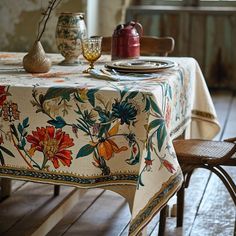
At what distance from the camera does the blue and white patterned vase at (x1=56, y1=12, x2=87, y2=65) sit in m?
2.87

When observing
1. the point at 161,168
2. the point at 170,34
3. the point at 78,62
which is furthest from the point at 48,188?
the point at 170,34

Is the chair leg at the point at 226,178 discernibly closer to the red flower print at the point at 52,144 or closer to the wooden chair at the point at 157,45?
the red flower print at the point at 52,144

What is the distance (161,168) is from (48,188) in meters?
1.51

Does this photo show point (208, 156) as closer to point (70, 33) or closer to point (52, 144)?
point (52, 144)

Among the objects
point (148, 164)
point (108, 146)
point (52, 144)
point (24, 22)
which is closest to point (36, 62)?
point (52, 144)

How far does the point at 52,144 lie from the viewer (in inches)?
91.5

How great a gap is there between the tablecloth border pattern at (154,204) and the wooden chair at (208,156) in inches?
16.8

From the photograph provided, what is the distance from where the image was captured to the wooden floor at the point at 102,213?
303 cm

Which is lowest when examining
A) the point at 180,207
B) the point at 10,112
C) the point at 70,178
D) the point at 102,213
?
the point at 102,213

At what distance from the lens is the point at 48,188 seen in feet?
11.9

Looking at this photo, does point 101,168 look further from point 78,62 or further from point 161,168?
point 78,62

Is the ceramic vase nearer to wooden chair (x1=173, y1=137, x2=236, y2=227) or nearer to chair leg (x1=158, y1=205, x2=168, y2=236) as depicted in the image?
wooden chair (x1=173, y1=137, x2=236, y2=227)

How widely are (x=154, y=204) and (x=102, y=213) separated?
106cm

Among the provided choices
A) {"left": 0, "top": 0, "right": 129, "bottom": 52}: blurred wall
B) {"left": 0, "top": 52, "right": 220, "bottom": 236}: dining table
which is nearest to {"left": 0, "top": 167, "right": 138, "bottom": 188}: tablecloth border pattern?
{"left": 0, "top": 52, "right": 220, "bottom": 236}: dining table
